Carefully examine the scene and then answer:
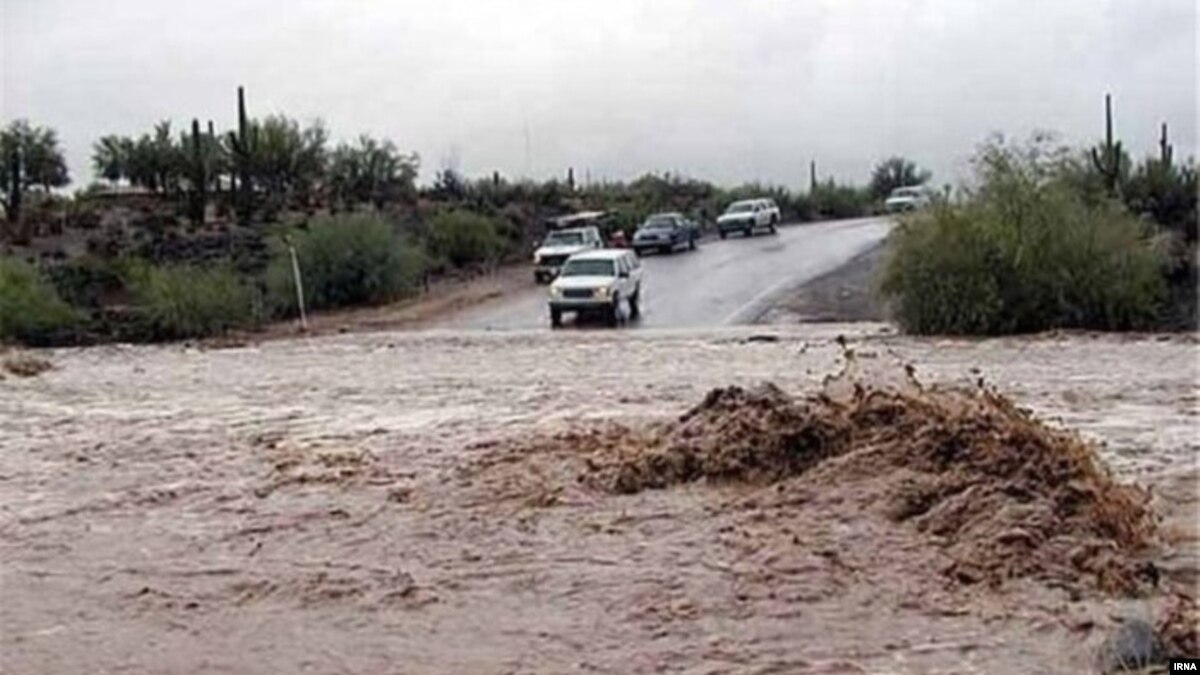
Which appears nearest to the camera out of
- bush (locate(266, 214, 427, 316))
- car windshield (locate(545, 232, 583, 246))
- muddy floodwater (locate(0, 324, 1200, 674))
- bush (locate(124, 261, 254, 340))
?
A: muddy floodwater (locate(0, 324, 1200, 674))

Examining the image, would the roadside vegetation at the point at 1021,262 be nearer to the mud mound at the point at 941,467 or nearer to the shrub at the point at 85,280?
the mud mound at the point at 941,467

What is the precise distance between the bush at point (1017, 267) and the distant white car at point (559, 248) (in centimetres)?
2072

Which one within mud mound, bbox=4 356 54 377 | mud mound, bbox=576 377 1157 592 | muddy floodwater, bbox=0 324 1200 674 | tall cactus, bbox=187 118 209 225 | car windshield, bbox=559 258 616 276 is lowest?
mud mound, bbox=4 356 54 377

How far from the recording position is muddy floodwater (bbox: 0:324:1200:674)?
10.7m

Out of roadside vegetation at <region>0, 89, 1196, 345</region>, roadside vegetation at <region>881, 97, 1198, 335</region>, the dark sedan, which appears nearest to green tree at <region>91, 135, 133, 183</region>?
roadside vegetation at <region>0, 89, 1196, 345</region>

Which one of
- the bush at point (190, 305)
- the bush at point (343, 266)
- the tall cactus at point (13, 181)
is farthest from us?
the tall cactus at point (13, 181)

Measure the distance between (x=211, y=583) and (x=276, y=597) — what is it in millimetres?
847

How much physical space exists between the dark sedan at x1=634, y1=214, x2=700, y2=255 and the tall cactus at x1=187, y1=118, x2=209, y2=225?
16345 millimetres

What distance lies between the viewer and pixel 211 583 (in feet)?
43.5

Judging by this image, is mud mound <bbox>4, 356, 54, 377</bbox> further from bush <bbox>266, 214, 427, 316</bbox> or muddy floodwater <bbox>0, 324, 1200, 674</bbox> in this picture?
bush <bbox>266, 214, 427, 316</bbox>

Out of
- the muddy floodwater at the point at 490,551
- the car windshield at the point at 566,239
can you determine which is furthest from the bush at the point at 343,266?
the muddy floodwater at the point at 490,551

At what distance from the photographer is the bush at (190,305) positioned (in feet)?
152

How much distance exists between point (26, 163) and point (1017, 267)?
4592 cm

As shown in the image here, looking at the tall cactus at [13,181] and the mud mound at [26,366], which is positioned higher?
the tall cactus at [13,181]
